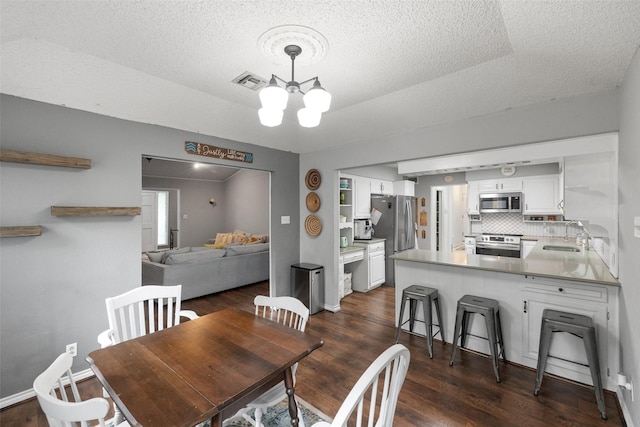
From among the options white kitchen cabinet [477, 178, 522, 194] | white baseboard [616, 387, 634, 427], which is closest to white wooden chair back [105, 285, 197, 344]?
white baseboard [616, 387, 634, 427]

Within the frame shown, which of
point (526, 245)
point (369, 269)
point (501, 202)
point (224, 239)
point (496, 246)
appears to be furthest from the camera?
point (224, 239)

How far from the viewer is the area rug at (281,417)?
1906mm

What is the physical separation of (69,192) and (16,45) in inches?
41.5

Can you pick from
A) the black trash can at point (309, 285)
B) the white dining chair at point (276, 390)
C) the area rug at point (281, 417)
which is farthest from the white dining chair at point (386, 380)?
the black trash can at point (309, 285)

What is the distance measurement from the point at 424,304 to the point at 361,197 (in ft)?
8.50

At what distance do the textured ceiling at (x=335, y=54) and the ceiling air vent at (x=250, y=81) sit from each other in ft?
0.18

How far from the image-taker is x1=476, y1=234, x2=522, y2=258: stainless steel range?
17.7 ft

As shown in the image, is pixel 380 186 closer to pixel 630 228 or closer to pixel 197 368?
pixel 630 228

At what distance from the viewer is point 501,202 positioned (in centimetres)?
540

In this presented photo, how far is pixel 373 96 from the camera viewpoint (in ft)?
8.92

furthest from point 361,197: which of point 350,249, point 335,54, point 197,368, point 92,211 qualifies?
point 197,368

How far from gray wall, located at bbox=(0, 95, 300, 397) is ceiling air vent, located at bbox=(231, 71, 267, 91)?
110 cm

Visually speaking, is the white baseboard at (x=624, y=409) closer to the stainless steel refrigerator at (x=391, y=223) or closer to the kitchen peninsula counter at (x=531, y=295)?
the kitchen peninsula counter at (x=531, y=295)

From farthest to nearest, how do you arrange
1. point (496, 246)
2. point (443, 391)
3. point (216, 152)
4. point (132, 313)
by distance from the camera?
point (496, 246), point (216, 152), point (443, 391), point (132, 313)
